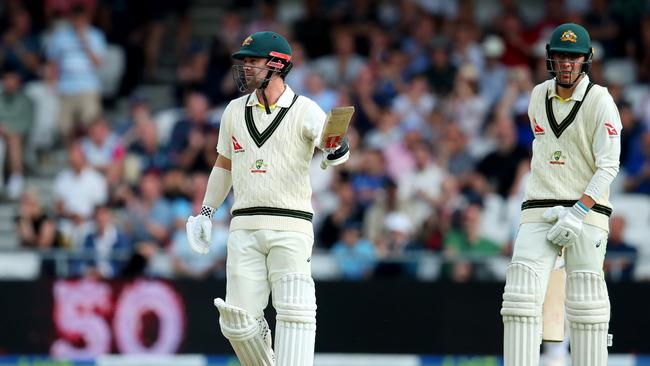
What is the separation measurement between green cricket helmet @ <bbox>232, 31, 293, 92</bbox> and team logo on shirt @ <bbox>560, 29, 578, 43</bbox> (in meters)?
1.57

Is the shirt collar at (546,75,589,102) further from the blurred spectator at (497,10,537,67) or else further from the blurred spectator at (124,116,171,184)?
the blurred spectator at (497,10,537,67)

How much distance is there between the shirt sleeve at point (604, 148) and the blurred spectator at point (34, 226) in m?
6.42

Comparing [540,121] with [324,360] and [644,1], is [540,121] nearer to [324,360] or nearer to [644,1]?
[324,360]

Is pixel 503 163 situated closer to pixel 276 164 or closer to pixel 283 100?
pixel 283 100

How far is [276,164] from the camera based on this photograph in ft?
26.8

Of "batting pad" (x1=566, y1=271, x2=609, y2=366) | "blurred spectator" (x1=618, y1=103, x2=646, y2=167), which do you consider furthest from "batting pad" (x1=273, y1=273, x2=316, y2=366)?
"blurred spectator" (x1=618, y1=103, x2=646, y2=167)

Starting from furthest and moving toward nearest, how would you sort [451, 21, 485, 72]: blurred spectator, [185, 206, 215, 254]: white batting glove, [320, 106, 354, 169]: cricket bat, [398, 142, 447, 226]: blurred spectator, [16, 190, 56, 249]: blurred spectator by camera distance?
1. [451, 21, 485, 72]: blurred spectator
2. [398, 142, 447, 226]: blurred spectator
3. [16, 190, 56, 249]: blurred spectator
4. [185, 206, 215, 254]: white batting glove
5. [320, 106, 354, 169]: cricket bat

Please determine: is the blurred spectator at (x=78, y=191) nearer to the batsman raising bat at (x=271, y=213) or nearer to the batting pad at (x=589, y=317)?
the batsman raising bat at (x=271, y=213)

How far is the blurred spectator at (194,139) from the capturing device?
1392 centimetres

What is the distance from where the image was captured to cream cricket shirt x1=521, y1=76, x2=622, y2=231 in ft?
26.5

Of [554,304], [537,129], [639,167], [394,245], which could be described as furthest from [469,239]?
[537,129]

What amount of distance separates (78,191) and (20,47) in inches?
102

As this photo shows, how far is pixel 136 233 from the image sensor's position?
1325 cm

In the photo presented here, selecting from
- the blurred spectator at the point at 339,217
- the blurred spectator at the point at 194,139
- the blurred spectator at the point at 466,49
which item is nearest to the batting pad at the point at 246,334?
the blurred spectator at the point at 339,217
